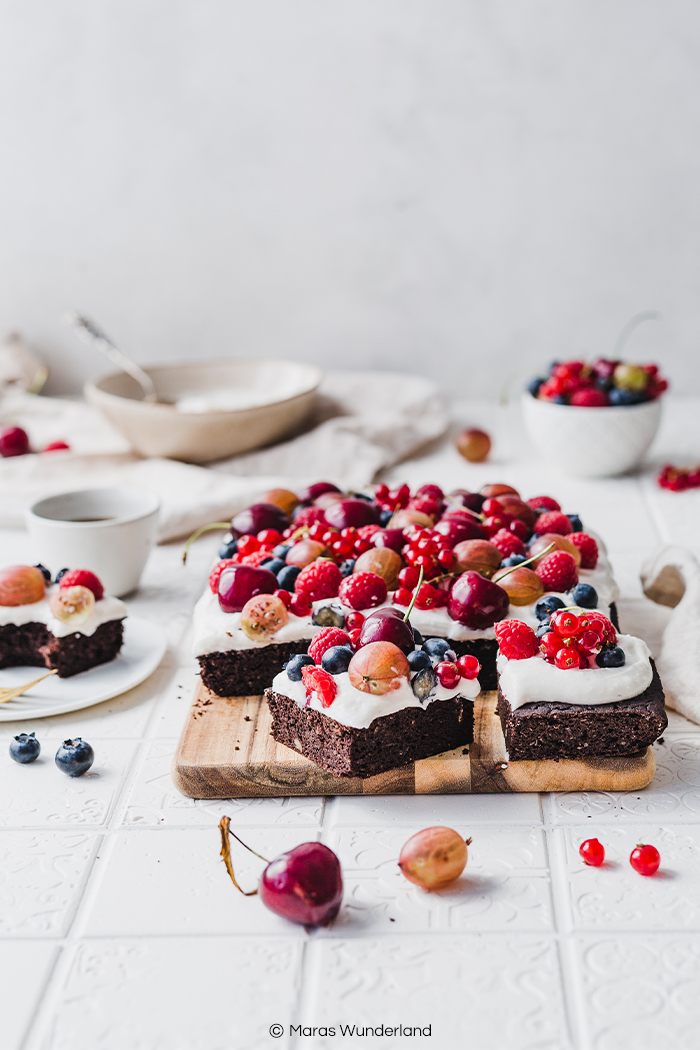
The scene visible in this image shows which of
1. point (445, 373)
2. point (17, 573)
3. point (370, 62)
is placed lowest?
point (445, 373)

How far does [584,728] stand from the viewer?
1271mm

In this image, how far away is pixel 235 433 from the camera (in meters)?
2.55

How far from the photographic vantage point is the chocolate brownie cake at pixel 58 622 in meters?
1.55

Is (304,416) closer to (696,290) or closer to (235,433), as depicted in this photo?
(235,433)

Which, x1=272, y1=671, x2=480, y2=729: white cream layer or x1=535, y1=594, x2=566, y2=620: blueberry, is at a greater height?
x1=535, y1=594, x2=566, y2=620: blueberry

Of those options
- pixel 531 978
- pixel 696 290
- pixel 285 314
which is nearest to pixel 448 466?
pixel 285 314

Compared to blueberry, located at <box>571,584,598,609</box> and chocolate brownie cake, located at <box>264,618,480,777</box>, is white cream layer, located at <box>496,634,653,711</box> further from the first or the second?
blueberry, located at <box>571,584,598,609</box>

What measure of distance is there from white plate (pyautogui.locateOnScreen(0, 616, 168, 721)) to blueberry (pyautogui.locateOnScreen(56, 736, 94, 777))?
13 centimetres

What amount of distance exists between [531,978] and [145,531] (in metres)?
1.14

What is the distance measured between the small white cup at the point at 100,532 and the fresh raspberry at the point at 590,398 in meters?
1.10

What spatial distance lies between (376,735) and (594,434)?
139cm

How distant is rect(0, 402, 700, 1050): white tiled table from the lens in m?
0.94

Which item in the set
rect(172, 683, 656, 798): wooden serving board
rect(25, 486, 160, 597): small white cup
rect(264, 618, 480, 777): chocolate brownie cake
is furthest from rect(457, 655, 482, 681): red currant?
rect(25, 486, 160, 597): small white cup

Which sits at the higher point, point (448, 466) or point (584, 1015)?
point (584, 1015)
